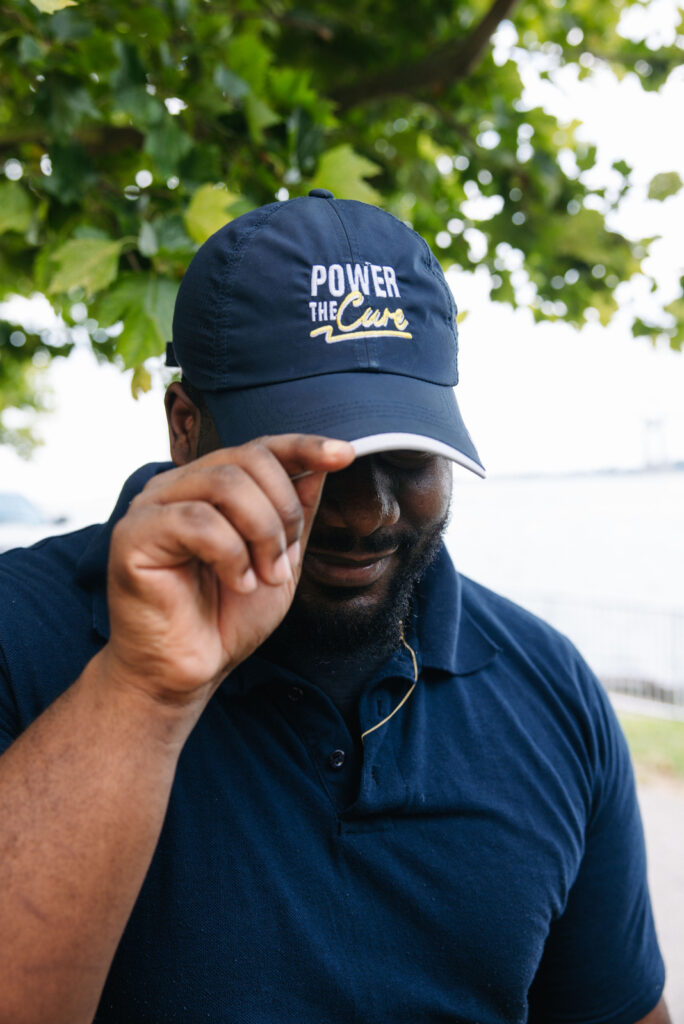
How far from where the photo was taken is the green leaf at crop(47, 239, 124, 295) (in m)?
1.97

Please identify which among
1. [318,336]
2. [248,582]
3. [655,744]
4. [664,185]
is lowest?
[655,744]

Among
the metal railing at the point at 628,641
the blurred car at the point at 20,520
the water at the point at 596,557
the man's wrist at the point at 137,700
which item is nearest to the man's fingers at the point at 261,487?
the man's wrist at the point at 137,700

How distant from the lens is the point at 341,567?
1.54m

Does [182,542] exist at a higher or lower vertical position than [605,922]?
higher

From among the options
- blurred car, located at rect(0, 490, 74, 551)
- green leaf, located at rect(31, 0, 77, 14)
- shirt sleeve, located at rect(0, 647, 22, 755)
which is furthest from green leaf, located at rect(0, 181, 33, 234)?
blurred car, located at rect(0, 490, 74, 551)

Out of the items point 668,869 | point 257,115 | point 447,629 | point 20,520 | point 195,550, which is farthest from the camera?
point 20,520

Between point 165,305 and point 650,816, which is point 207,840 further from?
point 650,816

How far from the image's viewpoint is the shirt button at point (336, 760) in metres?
1.54

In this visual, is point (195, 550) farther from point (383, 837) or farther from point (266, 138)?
point (266, 138)

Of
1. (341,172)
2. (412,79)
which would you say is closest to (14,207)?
(341,172)

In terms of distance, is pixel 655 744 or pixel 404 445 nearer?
pixel 404 445

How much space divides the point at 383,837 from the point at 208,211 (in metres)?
1.44

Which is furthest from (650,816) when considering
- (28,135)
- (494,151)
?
(28,135)

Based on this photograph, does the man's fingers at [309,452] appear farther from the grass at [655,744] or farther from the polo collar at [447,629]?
the grass at [655,744]
